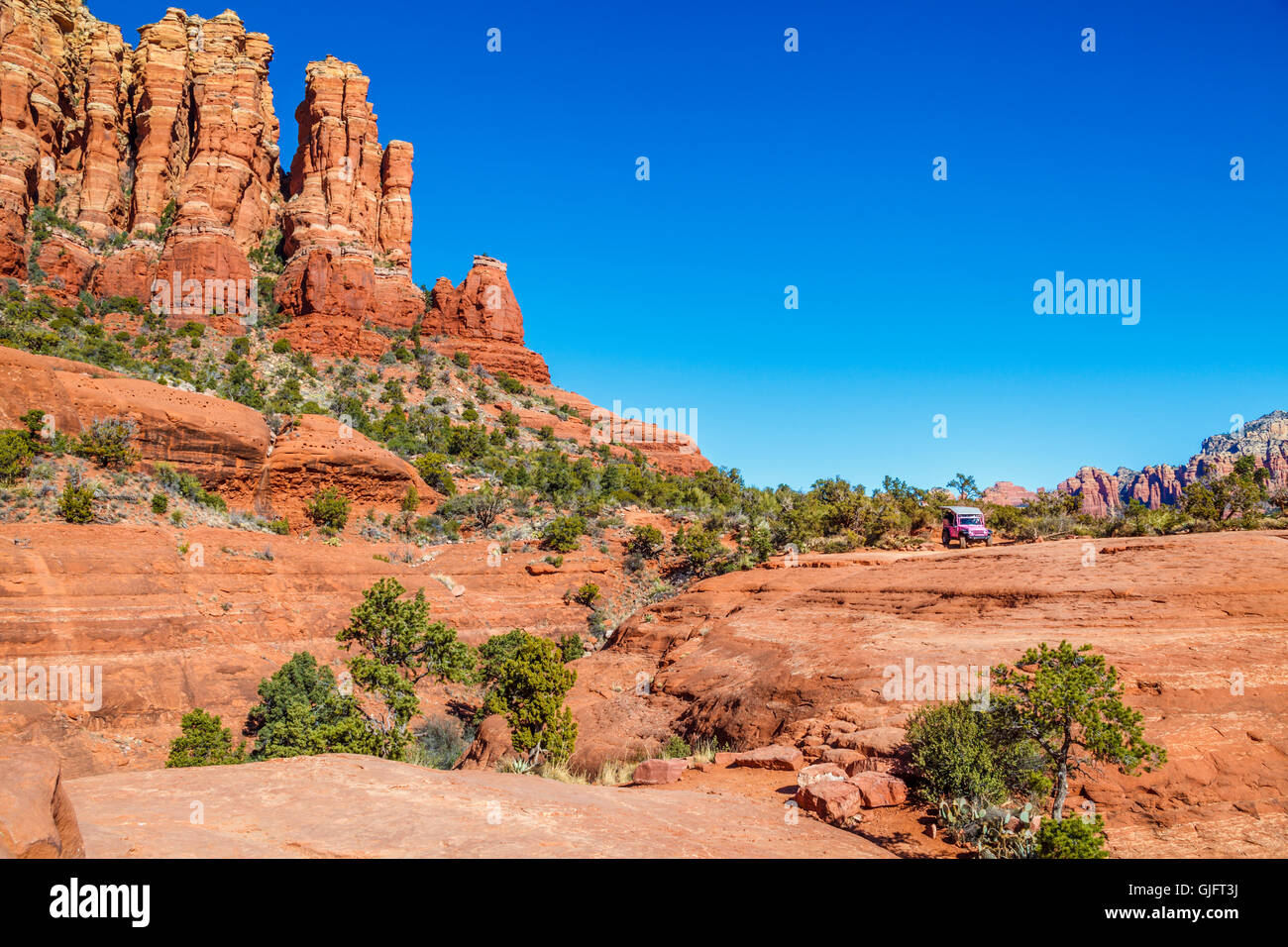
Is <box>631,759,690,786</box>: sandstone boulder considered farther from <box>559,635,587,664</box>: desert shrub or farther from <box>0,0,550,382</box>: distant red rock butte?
<box>0,0,550,382</box>: distant red rock butte

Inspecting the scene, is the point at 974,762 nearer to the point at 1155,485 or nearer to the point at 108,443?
the point at 108,443

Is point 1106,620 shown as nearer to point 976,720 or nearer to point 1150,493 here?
point 976,720

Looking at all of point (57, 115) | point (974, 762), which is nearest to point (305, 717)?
point (974, 762)

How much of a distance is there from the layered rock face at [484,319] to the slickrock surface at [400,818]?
60.6 metres

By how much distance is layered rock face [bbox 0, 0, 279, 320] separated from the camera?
51.7 meters

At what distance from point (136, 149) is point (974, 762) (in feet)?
271

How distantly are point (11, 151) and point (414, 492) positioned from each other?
44.6 metres

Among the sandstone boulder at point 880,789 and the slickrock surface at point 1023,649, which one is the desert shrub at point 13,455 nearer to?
the slickrock surface at point 1023,649

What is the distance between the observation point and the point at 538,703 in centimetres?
1479

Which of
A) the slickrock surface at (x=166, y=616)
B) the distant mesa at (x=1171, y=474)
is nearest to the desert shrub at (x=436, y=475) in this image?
the slickrock surface at (x=166, y=616)

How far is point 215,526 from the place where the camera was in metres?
27.1

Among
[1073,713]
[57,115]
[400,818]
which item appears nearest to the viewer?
[400,818]

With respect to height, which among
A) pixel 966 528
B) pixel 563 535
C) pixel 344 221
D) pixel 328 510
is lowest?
pixel 563 535

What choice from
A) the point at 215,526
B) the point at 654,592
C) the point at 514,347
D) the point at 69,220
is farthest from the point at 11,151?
the point at 654,592
